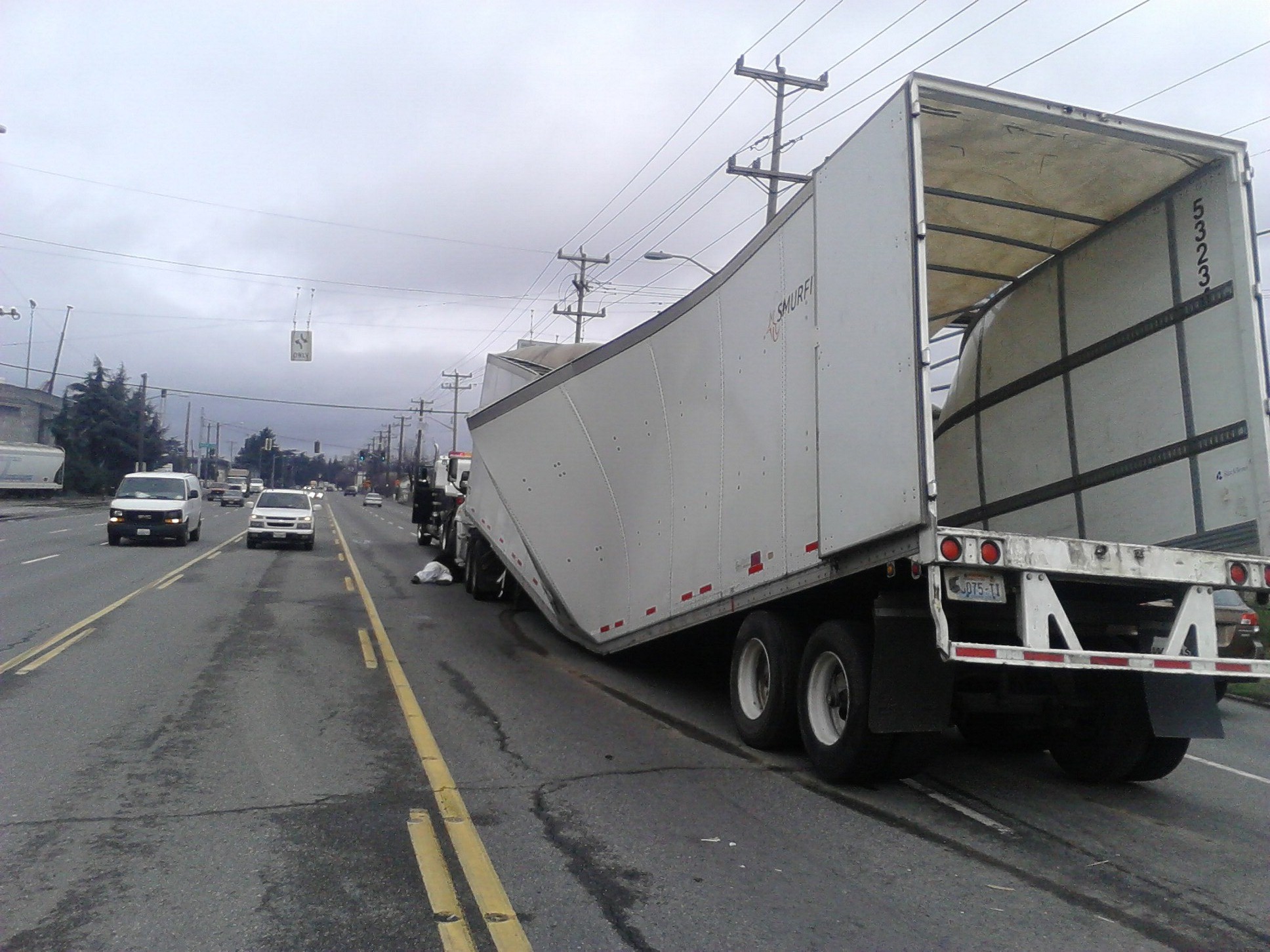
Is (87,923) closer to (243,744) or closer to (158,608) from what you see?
(243,744)

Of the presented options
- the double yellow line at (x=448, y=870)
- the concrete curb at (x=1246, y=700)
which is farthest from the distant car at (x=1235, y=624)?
the double yellow line at (x=448, y=870)

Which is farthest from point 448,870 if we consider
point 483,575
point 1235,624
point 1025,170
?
point 483,575

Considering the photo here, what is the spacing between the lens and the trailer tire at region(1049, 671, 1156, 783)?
264 inches

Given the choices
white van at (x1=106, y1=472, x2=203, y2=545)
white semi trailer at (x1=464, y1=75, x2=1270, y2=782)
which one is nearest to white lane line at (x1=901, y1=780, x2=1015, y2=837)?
white semi trailer at (x1=464, y1=75, x2=1270, y2=782)

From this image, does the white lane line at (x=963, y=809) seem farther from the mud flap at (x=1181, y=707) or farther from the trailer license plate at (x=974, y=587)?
the trailer license plate at (x=974, y=587)

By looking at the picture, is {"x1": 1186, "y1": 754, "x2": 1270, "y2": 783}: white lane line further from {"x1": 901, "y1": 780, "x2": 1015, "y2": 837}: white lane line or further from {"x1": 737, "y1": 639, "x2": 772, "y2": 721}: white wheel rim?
{"x1": 737, "y1": 639, "x2": 772, "y2": 721}: white wheel rim

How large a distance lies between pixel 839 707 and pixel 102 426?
77.4 meters

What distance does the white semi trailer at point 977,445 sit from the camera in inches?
230

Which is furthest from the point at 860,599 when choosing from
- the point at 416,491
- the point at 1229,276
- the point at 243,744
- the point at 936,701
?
the point at 416,491

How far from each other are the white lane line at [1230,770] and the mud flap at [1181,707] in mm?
1896

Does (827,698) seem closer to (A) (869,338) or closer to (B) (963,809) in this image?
(B) (963,809)

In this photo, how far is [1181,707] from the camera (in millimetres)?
6207

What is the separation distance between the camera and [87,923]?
4141 millimetres

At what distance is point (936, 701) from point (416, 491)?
27.0 m
